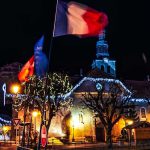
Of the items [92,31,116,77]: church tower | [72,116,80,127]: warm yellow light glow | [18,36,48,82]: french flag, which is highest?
[92,31,116,77]: church tower

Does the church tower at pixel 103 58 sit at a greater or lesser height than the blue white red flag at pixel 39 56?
greater

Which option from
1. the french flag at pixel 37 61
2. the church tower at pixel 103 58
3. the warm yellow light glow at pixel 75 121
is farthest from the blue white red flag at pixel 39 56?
the church tower at pixel 103 58

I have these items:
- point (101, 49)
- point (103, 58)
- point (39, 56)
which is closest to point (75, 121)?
point (103, 58)

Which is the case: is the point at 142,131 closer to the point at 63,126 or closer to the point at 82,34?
the point at 63,126

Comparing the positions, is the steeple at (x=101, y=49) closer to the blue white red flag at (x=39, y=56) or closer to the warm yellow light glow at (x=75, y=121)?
the warm yellow light glow at (x=75, y=121)

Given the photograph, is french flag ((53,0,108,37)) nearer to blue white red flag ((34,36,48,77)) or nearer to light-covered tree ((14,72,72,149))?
blue white red flag ((34,36,48,77))

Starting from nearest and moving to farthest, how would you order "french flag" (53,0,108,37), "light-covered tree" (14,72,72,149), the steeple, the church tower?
"french flag" (53,0,108,37), "light-covered tree" (14,72,72,149), the church tower, the steeple

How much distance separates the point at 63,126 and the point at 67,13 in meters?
48.9

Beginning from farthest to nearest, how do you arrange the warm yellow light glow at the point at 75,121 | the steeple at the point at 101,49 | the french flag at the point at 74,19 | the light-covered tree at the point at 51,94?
the steeple at the point at 101,49, the warm yellow light glow at the point at 75,121, the light-covered tree at the point at 51,94, the french flag at the point at 74,19

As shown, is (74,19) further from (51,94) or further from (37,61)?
(51,94)

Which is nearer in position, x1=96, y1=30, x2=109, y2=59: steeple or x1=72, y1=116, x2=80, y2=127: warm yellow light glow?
x1=72, y1=116, x2=80, y2=127: warm yellow light glow

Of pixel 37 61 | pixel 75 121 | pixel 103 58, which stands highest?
pixel 103 58

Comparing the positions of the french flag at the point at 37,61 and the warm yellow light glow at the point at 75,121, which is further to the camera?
the warm yellow light glow at the point at 75,121

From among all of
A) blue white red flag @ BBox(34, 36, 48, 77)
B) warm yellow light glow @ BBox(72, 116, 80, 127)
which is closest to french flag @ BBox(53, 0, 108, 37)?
blue white red flag @ BBox(34, 36, 48, 77)
